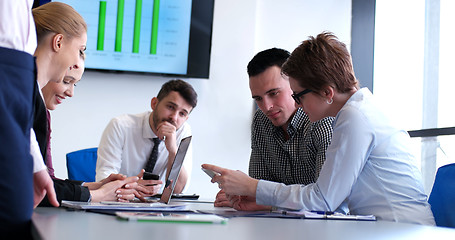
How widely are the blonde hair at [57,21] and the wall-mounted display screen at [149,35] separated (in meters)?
2.15

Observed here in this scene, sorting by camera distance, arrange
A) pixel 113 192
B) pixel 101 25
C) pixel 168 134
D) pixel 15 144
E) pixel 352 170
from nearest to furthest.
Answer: pixel 15 144, pixel 352 170, pixel 113 192, pixel 168 134, pixel 101 25

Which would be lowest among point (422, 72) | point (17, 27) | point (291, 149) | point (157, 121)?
point (291, 149)

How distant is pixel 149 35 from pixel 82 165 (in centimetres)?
128

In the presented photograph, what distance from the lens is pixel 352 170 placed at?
1.62 metres

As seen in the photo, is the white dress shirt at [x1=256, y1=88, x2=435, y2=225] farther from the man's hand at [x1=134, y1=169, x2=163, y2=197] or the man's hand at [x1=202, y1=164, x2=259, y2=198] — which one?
the man's hand at [x1=134, y1=169, x2=163, y2=197]

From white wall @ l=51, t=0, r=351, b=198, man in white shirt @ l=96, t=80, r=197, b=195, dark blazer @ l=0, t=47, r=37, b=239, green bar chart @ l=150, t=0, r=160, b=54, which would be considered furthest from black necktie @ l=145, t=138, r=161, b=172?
dark blazer @ l=0, t=47, r=37, b=239

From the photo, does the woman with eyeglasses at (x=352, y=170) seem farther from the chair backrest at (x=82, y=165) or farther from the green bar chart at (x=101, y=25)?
the green bar chart at (x=101, y=25)

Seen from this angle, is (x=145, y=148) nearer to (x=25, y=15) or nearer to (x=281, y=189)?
(x=281, y=189)

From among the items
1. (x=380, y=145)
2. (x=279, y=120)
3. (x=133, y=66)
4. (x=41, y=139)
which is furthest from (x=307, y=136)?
(x=133, y=66)

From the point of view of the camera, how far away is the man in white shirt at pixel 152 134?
3.13m

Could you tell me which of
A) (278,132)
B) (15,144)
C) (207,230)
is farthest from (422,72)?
(15,144)

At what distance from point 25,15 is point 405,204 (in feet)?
4.18

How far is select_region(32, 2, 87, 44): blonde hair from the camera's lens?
1.58 m

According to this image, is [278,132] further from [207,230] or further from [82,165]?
[207,230]
